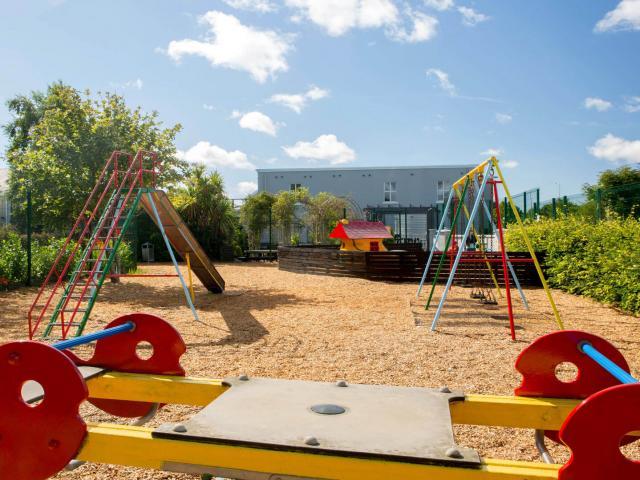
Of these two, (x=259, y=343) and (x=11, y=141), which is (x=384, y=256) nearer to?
(x=259, y=343)

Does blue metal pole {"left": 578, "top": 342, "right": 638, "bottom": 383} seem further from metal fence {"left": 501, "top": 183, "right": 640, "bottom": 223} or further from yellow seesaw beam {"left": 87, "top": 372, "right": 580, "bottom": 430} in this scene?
metal fence {"left": 501, "top": 183, "right": 640, "bottom": 223}

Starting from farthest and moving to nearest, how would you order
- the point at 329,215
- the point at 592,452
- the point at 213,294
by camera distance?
the point at 329,215, the point at 213,294, the point at 592,452

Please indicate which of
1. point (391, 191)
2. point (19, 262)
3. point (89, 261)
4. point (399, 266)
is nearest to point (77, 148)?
point (19, 262)

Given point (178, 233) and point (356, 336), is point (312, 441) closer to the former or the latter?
point (356, 336)

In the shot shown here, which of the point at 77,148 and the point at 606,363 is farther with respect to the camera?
the point at 77,148

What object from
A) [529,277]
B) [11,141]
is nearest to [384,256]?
[529,277]

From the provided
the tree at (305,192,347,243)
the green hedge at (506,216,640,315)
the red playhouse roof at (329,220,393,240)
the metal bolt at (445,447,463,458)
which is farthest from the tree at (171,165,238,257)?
the metal bolt at (445,447,463,458)

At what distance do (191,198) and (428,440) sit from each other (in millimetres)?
24146

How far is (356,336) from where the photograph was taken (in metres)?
6.75

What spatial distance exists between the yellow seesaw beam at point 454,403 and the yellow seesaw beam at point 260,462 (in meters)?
0.61

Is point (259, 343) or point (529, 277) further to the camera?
point (529, 277)

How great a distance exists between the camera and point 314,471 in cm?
180

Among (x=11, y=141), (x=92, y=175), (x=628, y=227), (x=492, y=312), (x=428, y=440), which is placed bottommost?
(x=492, y=312)

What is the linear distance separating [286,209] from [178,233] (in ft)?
59.5
